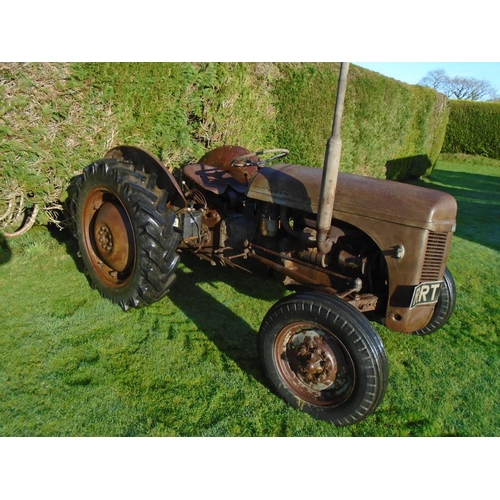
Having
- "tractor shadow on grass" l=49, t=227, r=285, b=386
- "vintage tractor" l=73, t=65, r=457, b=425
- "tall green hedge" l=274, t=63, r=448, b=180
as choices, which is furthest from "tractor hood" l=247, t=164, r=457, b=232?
"tall green hedge" l=274, t=63, r=448, b=180

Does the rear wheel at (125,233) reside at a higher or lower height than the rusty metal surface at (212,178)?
lower

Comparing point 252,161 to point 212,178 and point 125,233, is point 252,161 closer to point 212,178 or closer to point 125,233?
point 212,178

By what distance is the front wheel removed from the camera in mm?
2029

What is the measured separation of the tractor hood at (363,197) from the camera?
7.13 ft

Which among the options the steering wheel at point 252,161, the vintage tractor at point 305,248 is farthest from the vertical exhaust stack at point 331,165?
the steering wheel at point 252,161

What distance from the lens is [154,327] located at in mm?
3076

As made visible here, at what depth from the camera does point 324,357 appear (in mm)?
2217

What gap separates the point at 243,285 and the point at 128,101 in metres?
2.41

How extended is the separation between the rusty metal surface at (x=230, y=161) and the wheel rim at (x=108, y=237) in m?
1.07

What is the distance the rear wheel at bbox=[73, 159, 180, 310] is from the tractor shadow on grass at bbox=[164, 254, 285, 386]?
0.52 m

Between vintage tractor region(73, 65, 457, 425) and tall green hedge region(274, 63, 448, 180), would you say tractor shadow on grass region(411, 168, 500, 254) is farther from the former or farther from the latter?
vintage tractor region(73, 65, 457, 425)

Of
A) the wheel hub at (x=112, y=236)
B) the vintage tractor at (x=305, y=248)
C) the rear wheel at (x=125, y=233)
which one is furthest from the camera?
the wheel hub at (x=112, y=236)

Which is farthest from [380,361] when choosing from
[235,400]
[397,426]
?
[235,400]

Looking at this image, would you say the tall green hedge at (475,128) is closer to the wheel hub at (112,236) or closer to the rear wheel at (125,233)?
the rear wheel at (125,233)
